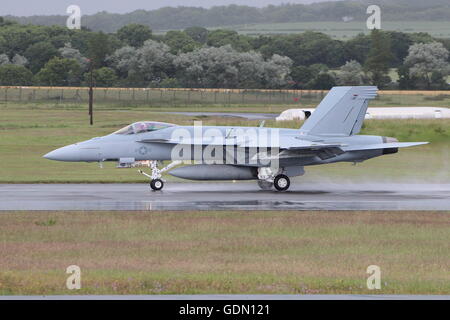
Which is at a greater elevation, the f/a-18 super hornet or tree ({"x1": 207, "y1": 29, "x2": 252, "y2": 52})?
tree ({"x1": 207, "y1": 29, "x2": 252, "y2": 52})

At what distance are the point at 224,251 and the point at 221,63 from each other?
9772 centimetres

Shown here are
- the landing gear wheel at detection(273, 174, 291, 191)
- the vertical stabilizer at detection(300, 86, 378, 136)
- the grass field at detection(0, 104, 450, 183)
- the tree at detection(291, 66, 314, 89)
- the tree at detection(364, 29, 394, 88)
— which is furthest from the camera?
the tree at detection(291, 66, 314, 89)

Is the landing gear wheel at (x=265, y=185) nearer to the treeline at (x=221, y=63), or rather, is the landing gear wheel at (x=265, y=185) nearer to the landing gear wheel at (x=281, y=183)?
the landing gear wheel at (x=281, y=183)

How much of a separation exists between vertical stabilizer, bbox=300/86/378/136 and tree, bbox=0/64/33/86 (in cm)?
9577

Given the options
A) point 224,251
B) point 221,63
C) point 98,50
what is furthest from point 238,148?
point 98,50

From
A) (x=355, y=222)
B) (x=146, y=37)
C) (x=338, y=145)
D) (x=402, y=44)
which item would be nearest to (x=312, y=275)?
(x=355, y=222)

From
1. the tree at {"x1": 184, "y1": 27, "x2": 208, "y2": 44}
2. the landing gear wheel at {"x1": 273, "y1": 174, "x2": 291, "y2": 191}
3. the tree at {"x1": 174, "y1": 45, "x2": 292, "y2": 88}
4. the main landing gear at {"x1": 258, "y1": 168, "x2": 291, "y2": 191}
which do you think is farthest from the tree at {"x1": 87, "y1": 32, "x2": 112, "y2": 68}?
the landing gear wheel at {"x1": 273, "y1": 174, "x2": 291, "y2": 191}

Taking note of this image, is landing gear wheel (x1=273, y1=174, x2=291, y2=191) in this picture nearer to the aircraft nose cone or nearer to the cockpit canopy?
the cockpit canopy

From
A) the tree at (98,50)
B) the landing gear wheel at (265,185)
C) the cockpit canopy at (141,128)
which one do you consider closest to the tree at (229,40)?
the tree at (98,50)

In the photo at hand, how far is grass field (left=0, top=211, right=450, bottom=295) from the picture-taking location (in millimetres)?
12773

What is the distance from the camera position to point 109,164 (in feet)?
126

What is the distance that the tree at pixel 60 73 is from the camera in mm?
116938

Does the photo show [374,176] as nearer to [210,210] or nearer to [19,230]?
[210,210]

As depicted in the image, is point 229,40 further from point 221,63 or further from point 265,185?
point 265,185
